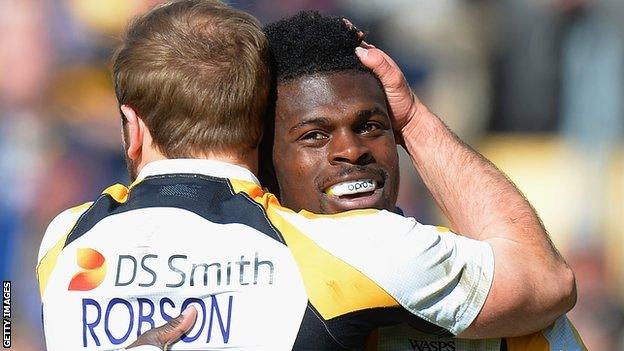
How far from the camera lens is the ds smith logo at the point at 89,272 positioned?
8.77ft

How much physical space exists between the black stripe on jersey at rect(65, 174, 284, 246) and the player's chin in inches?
16.7

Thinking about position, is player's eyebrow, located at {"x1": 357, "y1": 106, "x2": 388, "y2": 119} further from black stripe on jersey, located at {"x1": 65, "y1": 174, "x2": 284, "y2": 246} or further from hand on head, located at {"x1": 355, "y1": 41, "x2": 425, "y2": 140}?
black stripe on jersey, located at {"x1": 65, "y1": 174, "x2": 284, "y2": 246}

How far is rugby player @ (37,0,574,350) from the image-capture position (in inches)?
102

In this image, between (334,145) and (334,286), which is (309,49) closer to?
(334,145)

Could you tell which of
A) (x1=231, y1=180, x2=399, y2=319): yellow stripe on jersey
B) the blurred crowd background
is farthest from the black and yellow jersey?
the blurred crowd background

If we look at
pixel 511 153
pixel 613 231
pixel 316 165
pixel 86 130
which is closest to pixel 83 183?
pixel 86 130

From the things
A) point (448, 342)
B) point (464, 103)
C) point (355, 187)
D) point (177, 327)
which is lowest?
point (464, 103)

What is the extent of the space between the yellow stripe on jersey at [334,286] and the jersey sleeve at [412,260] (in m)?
0.02

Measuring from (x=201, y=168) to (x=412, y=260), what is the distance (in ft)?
1.87

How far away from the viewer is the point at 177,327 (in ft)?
8.57

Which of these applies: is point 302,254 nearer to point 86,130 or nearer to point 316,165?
point 316,165
